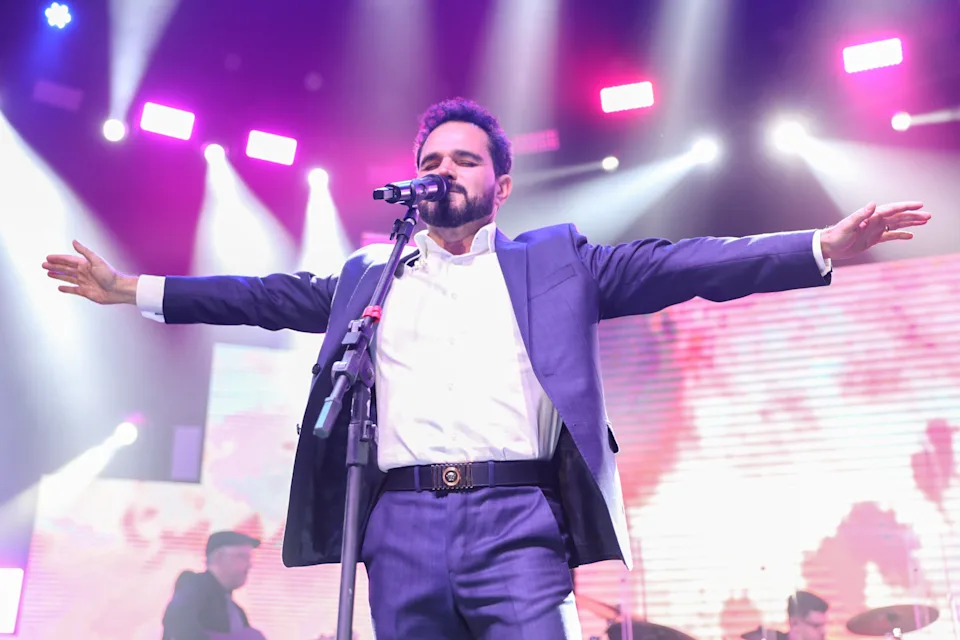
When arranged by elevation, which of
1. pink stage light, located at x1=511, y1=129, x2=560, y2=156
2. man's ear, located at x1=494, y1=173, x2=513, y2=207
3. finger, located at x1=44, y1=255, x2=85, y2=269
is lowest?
finger, located at x1=44, y1=255, x2=85, y2=269

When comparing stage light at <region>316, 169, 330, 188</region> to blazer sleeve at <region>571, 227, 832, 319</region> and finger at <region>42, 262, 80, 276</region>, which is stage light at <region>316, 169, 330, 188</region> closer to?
finger at <region>42, 262, 80, 276</region>

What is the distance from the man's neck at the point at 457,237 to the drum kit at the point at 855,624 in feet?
10.4

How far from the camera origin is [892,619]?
14.9 feet

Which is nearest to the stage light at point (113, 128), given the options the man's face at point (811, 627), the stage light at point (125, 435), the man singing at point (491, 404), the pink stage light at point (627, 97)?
the stage light at point (125, 435)

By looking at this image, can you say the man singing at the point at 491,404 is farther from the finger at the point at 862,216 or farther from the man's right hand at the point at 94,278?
the man's right hand at the point at 94,278

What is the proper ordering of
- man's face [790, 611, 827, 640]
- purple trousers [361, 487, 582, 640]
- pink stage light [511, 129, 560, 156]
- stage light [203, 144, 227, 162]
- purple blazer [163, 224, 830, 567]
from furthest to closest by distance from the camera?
stage light [203, 144, 227, 162], pink stage light [511, 129, 560, 156], man's face [790, 611, 827, 640], purple blazer [163, 224, 830, 567], purple trousers [361, 487, 582, 640]

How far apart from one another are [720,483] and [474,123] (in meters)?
3.23

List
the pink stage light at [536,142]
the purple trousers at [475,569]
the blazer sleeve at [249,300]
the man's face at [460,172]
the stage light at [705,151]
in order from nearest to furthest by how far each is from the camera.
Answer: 1. the purple trousers at [475,569]
2. the man's face at [460,172]
3. the blazer sleeve at [249,300]
4. the stage light at [705,151]
5. the pink stage light at [536,142]

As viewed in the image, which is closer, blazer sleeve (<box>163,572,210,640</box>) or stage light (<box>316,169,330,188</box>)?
blazer sleeve (<box>163,572,210,640</box>)

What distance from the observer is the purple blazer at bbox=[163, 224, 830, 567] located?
6.30 feet

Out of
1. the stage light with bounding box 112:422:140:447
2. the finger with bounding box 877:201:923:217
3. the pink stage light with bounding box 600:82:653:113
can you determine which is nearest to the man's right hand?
the finger with bounding box 877:201:923:217

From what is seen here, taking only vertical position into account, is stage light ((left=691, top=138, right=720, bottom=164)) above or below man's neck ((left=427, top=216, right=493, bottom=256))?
above

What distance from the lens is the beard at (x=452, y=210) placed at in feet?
7.36

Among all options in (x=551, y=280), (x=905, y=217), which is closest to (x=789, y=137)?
(x=905, y=217)
